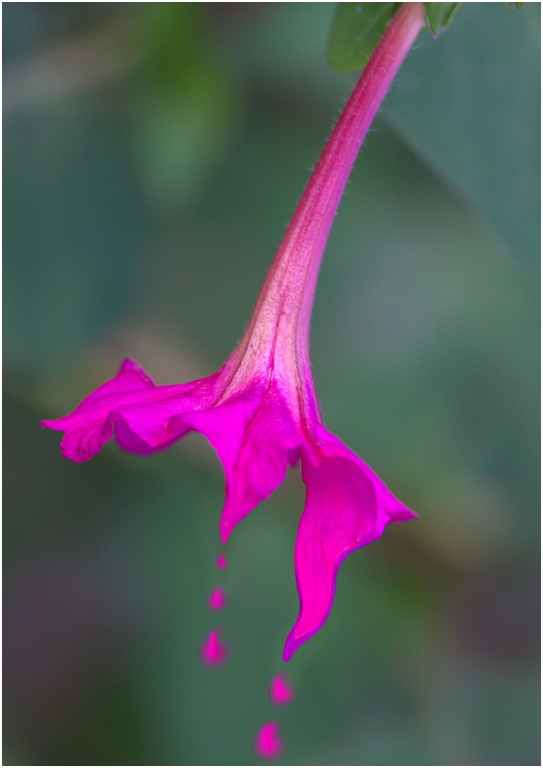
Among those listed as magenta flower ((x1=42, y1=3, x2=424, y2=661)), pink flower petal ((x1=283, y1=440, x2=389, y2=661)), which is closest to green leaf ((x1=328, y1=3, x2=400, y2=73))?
magenta flower ((x1=42, y1=3, x2=424, y2=661))

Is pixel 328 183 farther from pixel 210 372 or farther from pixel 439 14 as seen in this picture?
pixel 210 372

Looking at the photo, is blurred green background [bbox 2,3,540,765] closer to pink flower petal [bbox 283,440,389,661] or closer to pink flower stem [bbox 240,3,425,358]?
pink flower stem [bbox 240,3,425,358]

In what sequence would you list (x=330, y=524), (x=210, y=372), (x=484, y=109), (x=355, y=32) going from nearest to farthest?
(x=330, y=524), (x=355, y=32), (x=484, y=109), (x=210, y=372)

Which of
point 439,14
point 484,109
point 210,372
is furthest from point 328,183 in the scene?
point 210,372

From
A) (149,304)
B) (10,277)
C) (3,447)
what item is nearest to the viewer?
(10,277)

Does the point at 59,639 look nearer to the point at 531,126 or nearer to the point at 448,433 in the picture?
the point at 448,433

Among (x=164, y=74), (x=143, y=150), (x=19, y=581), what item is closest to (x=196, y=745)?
(x=19, y=581)
